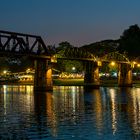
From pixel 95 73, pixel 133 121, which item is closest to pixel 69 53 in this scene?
pixel 95 73

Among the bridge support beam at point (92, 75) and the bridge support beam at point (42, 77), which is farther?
the bridge support beam at point (92, 75)

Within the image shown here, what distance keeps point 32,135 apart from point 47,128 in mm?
5211

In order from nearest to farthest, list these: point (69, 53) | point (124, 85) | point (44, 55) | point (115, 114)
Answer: point (115, 114) → point (44, 55) → point (69, 53) → point (124, 85)

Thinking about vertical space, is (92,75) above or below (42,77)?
above

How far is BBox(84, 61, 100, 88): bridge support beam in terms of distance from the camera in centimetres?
18223

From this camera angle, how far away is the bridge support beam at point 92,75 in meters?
182

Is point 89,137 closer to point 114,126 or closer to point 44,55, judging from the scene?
point 114,126

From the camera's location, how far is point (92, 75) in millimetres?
184000

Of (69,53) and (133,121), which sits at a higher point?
(69,53)

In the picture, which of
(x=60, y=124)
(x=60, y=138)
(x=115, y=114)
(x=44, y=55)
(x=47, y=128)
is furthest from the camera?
(x=44, y=55)

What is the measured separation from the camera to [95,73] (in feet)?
603

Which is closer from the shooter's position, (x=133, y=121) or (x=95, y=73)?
(x=133, y=121)

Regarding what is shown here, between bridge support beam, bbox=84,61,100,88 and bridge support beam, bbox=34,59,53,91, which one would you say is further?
bridge support beam, bbox=84,61,100,88

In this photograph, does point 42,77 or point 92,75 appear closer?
point 42,77
